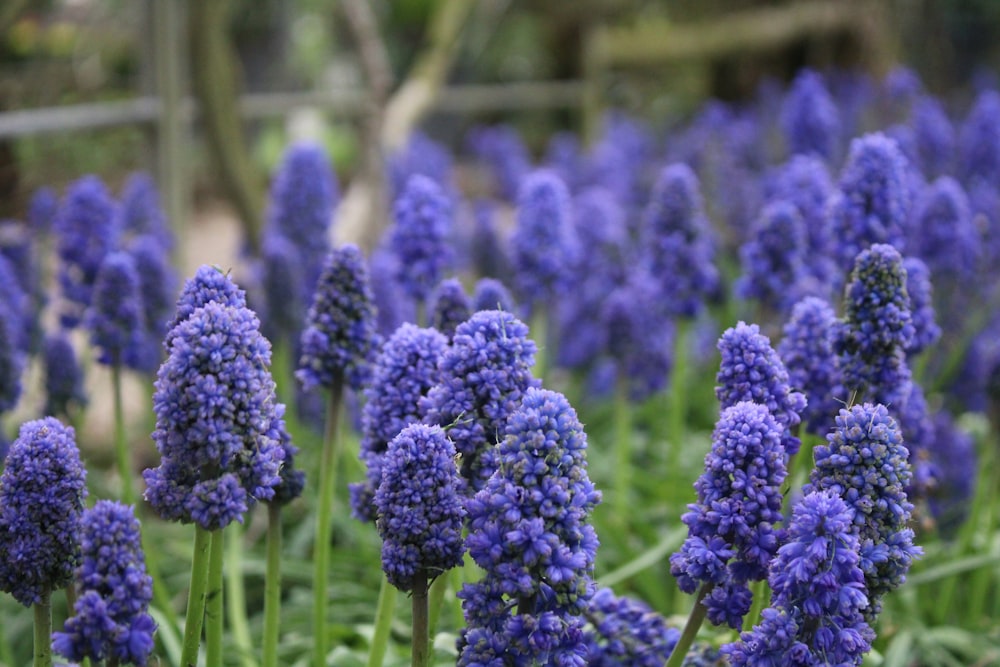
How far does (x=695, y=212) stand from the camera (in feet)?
14.7

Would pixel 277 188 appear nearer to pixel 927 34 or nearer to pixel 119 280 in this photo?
pixel 119 280

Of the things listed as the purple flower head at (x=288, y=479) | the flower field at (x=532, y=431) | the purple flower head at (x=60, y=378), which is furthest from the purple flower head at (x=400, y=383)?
the purple flower head at (x=60, y=378)

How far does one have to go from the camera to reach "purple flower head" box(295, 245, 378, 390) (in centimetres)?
268

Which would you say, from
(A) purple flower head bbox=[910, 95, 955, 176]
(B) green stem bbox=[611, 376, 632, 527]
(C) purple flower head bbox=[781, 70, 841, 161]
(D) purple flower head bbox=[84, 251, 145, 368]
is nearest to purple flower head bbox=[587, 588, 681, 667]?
(D) purple flower head bbox=[84, 251, 145, 368]

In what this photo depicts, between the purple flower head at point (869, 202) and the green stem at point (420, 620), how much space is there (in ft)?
5.94

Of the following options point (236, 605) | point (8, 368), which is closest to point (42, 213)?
point (8, 368)

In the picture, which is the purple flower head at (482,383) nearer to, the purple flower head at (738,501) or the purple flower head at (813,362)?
the purple flower head at (738,501)

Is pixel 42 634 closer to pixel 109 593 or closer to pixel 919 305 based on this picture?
pixel 109 593

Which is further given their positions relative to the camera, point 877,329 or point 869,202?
point 869,202

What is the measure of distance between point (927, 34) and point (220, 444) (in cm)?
1621

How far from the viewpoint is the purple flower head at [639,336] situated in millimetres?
4906

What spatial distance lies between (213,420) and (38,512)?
0.38m


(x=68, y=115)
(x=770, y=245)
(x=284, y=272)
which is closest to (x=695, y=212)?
(x=770, y=245)

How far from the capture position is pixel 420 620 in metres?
2.09
